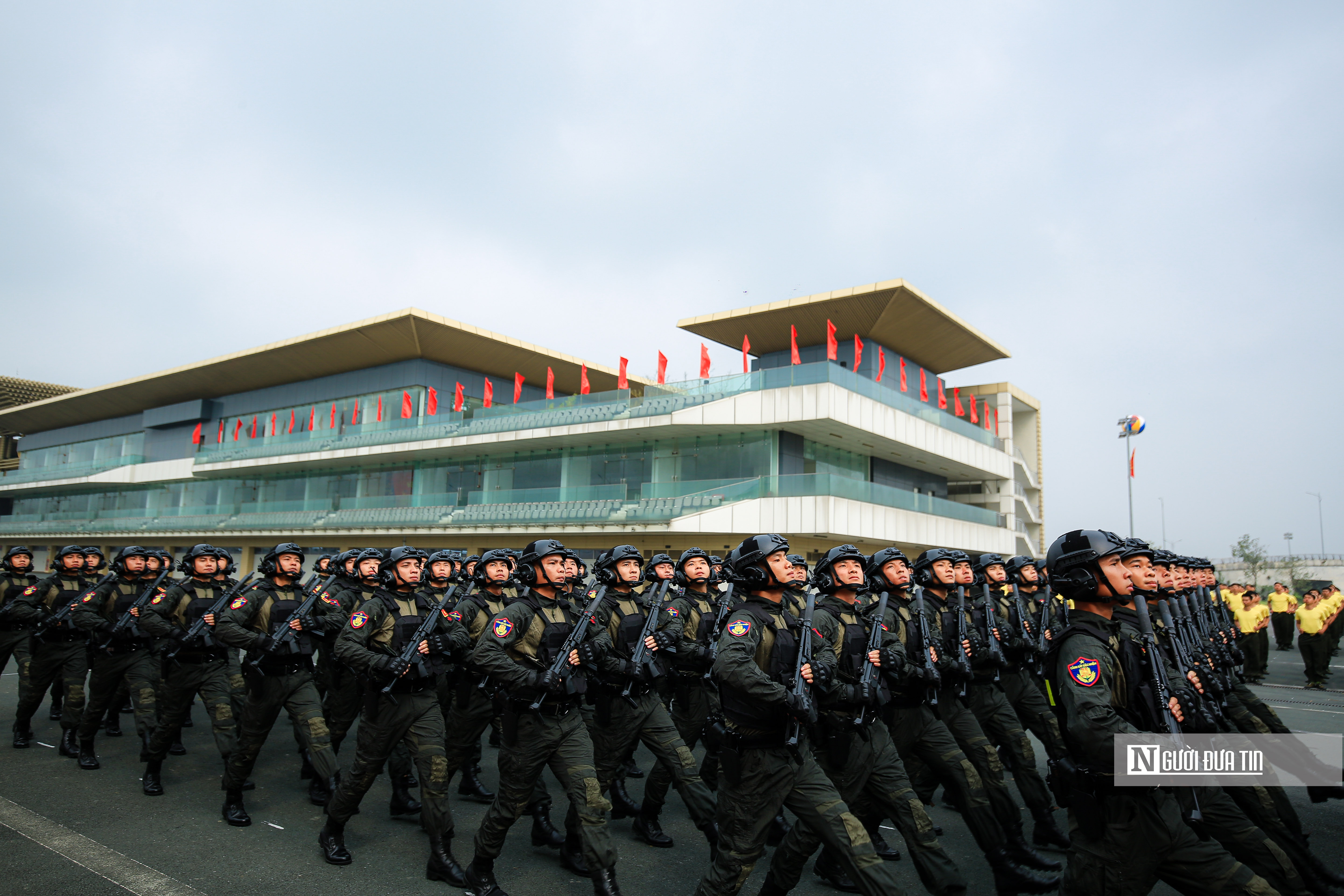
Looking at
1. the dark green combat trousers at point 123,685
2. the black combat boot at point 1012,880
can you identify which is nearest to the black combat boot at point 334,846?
the dark green combat trousers at point 123,685

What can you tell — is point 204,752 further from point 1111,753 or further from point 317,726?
point 1111,753

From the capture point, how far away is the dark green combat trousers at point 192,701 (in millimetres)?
7609

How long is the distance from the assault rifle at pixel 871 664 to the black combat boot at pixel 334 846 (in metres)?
3.89

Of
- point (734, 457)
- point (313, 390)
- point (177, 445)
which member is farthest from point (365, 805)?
point (177, 445)

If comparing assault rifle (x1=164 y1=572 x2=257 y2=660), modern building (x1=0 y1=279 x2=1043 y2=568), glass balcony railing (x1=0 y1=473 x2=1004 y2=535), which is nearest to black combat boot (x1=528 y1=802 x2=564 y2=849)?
assault rifle (x1=164 y1=572 x2=257 y2=660)

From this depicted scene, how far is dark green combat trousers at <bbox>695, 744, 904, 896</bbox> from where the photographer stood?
4.46 m

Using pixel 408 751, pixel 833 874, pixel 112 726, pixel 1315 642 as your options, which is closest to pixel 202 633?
pixel 408 751

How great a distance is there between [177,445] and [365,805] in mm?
49761

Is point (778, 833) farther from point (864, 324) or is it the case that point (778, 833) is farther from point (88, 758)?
point (864, 324)

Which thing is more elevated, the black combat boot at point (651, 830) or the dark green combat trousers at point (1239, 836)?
the dark green combat trousers at point (1239, 836)

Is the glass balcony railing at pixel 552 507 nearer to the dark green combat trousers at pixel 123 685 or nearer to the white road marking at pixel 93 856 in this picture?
the dark green combat trousers at pixel 123 685

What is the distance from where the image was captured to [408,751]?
242 inches

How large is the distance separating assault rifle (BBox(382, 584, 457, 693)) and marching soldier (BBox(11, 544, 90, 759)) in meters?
5.72

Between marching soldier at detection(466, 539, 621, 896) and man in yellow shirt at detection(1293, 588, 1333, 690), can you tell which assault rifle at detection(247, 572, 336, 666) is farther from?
man in yellow shirt at detection(1293, 588, 1333, 690)
